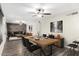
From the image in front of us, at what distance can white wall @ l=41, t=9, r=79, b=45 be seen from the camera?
8.40 feet

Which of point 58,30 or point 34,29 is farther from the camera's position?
point 58,30

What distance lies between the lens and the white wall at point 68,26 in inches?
101

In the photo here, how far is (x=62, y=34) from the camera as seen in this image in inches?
135

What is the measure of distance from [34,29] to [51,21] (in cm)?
124

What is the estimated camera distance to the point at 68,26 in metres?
3.02

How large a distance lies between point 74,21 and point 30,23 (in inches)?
70.9

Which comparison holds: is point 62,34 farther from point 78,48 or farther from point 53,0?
point 53,0

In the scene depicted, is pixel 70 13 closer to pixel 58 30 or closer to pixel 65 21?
pixel 65 21

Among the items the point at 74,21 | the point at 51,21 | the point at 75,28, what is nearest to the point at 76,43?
the point at 75,28

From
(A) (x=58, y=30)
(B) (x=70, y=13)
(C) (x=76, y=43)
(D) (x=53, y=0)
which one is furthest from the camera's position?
(A) (x=58, y=30)

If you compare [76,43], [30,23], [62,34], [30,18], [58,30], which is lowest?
[76,43]

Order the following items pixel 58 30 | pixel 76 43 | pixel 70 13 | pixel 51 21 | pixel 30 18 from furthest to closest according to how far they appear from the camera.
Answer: pixel 51 21 → pixel 58 30 → pixel 30 18 → pixel 70 13 → pixel 76 43

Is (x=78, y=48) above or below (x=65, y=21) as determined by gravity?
below

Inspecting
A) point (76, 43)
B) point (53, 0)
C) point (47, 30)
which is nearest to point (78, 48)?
point (76, 43)
